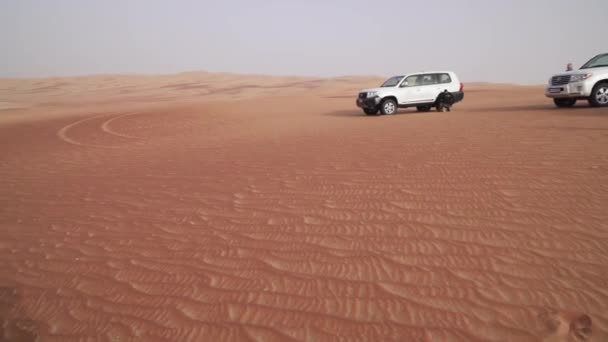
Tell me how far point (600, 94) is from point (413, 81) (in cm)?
536

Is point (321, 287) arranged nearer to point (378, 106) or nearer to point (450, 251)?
point (450, 251)

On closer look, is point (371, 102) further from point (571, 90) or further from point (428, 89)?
point (571, 90)

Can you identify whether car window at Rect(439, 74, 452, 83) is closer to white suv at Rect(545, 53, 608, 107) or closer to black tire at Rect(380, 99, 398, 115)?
black tire at Rect(380, 99, 398, 115)

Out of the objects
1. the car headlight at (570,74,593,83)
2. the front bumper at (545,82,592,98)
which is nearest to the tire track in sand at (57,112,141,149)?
the front bumper at (545,82,592,98)

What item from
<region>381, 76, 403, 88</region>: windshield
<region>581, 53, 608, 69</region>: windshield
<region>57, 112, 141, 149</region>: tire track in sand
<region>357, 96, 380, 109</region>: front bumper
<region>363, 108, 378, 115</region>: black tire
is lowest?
<region>57, 112, 141, 149</region>: tire track in sand

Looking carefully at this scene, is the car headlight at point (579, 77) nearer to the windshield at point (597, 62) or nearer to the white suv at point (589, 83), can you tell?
the white suv at point (589, 83)

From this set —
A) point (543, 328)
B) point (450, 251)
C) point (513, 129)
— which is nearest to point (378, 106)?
point (513, 129)

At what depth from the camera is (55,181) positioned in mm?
5934

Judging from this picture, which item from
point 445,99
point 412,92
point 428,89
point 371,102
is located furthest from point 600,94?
point 371,102

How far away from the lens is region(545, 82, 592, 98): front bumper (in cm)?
1038

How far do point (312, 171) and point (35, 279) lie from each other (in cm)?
338

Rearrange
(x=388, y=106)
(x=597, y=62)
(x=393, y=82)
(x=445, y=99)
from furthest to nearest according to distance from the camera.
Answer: (x=393, y=82) → (x=445, y=99) → (x=388, y=106) → (x=597, y=62)

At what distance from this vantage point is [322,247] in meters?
3.13

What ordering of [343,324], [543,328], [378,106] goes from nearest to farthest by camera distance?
1. [543,328]
2. [343,324]
3. [378,106]
